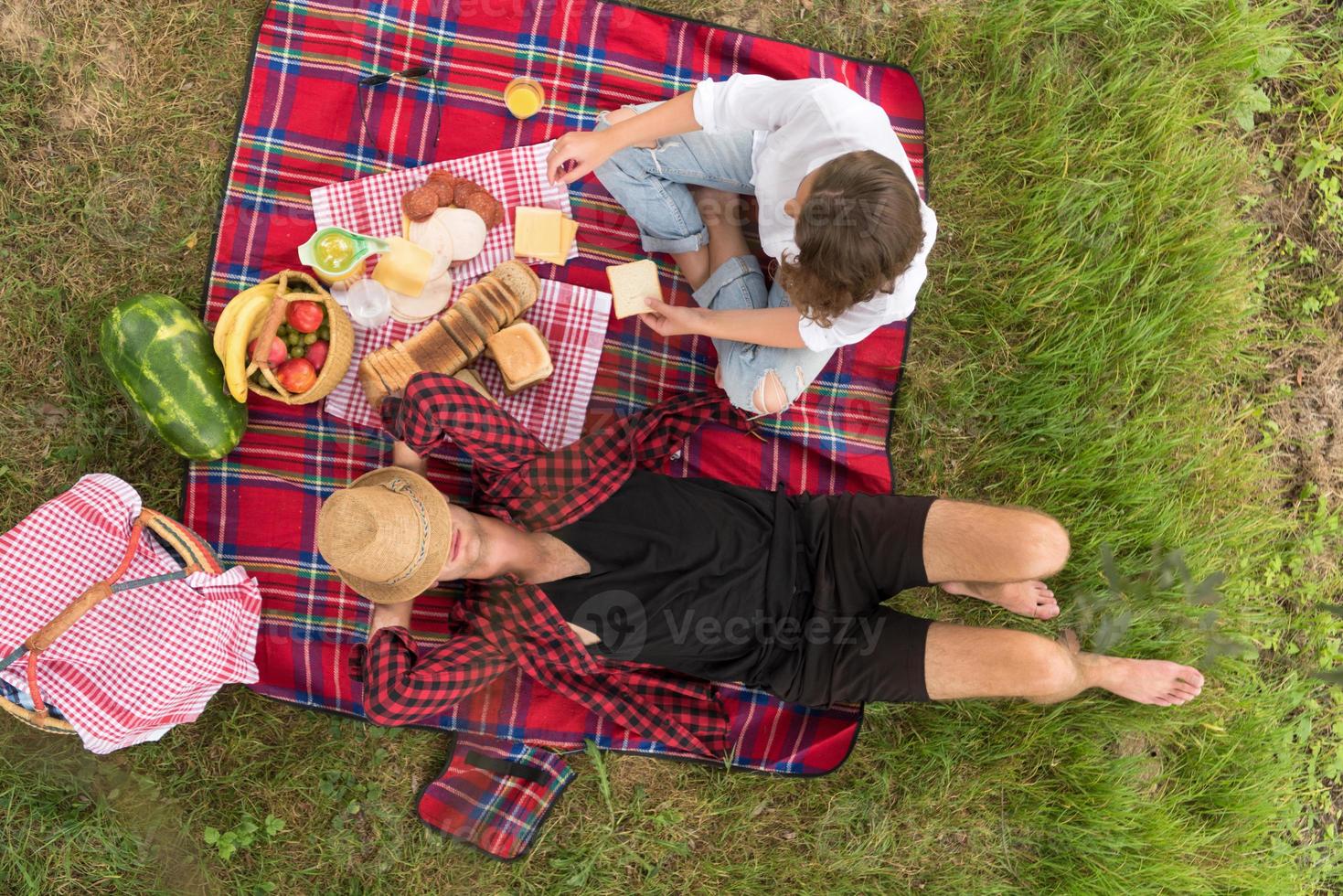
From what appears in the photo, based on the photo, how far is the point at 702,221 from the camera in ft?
12.9

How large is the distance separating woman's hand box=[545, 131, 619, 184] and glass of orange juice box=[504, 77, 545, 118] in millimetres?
413

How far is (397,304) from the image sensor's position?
3805 mm

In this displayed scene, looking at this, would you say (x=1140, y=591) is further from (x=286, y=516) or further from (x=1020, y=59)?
(x=286, y=516)

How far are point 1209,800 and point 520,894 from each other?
11.0 feet

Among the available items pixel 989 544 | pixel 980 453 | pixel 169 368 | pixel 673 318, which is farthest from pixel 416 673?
pixel 980 453

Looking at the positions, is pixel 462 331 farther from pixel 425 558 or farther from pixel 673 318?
pixel 425 558

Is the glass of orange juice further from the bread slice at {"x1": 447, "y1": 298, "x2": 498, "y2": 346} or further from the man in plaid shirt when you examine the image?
the man in plaid shirt

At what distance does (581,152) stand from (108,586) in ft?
8.34

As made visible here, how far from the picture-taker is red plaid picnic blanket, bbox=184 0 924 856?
12.7 feet

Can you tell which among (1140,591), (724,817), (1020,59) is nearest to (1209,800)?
(1140,591)

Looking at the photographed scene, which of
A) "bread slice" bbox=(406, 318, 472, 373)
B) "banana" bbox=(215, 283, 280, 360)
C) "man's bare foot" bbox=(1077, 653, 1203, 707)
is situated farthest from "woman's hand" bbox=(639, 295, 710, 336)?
"man's bare foot" bbox=(1077, 653, 1203, 707)

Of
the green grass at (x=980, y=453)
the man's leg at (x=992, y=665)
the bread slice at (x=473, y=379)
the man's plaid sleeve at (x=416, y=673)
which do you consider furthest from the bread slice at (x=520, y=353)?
the man's leg at (x=992, y=665)

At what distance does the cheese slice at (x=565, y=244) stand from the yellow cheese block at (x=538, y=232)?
0.05 ft

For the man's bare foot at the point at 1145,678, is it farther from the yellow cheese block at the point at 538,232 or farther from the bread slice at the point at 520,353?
the yellow cheese block at the point at 538,232
